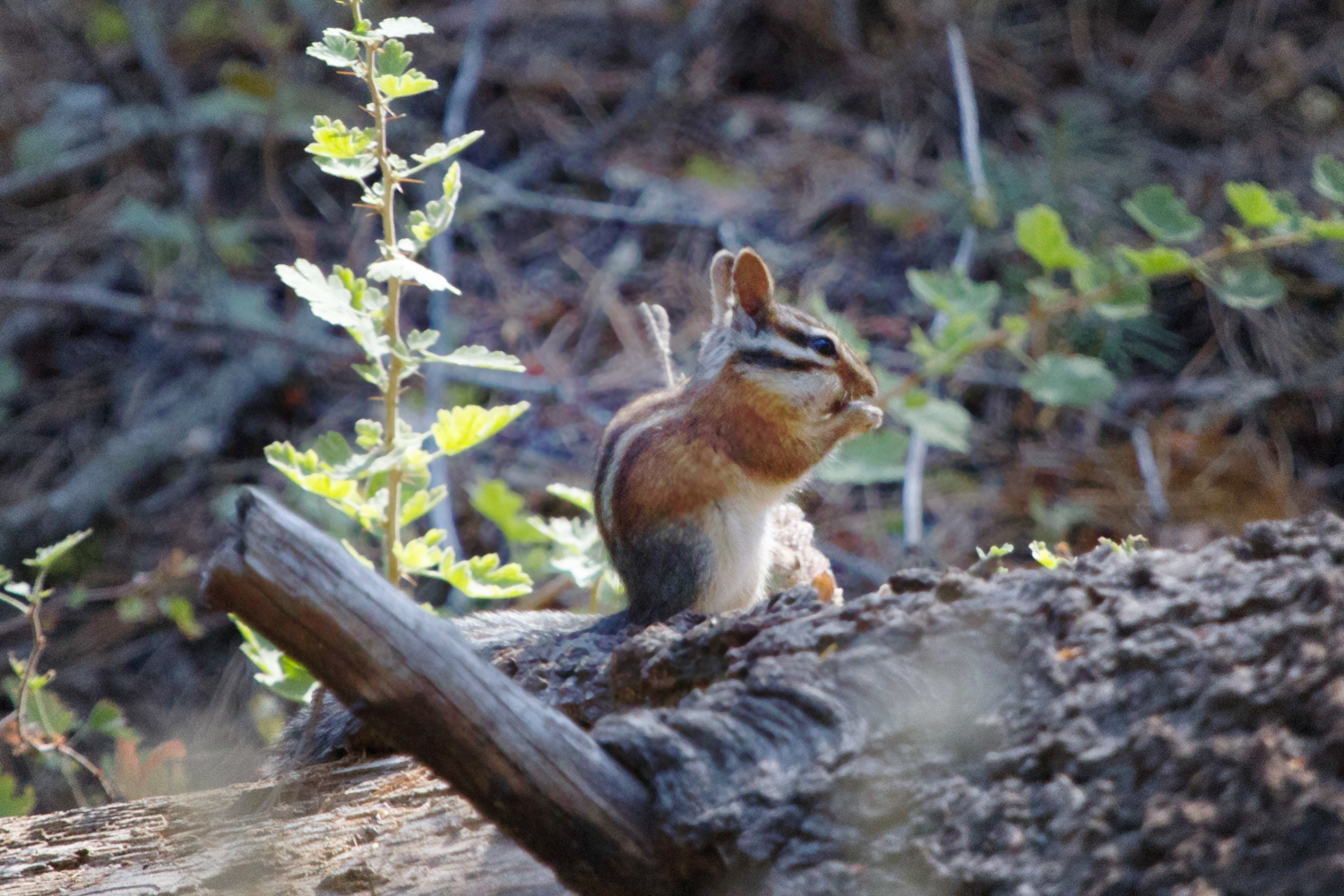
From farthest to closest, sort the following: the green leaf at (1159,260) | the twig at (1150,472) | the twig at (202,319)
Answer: the twig at (202,319), the twig at (1150,472), the green leaf at (1159,260)

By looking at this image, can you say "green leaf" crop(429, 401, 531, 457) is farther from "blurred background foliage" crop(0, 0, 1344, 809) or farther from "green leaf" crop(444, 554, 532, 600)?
"blurred background foliage" crop(0, 0, 1344, 809)

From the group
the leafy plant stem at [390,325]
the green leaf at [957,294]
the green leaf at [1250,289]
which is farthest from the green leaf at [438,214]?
the green leaf at [1250,289]

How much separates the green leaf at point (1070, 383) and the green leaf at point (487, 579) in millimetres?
1723

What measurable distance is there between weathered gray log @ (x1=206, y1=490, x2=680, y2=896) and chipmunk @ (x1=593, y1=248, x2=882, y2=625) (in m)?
0.83

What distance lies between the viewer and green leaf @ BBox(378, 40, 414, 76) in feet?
5.39

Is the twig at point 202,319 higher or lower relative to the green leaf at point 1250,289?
higher

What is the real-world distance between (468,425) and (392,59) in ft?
1.90

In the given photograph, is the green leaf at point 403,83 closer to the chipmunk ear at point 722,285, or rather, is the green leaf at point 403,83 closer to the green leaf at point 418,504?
the green leaf at point 418,504

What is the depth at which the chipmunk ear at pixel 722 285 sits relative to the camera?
2.50 meters

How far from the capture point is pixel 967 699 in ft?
4.20

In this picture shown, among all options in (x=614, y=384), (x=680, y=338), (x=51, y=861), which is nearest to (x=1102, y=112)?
(x=680, y=338)

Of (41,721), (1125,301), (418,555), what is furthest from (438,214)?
(1125,301)

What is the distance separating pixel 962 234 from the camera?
14.0ft

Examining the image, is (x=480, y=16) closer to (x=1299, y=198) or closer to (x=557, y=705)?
(x=1299, y=198)
